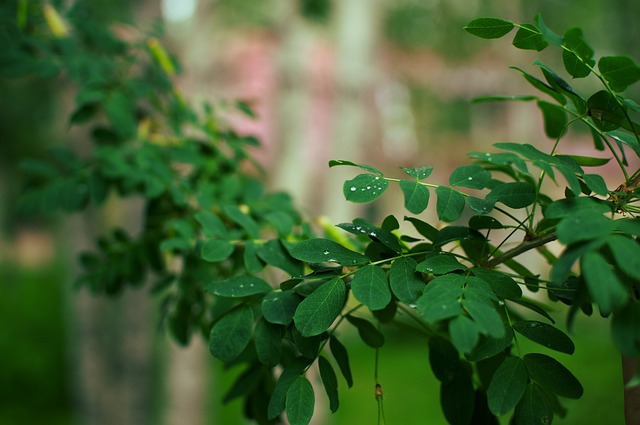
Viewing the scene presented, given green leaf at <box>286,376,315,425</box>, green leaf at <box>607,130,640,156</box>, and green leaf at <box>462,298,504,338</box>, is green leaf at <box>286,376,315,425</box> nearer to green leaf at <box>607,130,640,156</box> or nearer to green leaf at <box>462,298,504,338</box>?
green leaf at <box>462,298,504,338</box>

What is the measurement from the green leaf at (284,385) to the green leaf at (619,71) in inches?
16.8

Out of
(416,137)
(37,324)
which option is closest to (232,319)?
(37,324)

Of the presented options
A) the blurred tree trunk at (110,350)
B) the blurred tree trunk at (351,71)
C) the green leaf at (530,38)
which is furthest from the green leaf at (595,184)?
the blurred tree trunk at (351,71)

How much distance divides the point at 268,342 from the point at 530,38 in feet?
1.39

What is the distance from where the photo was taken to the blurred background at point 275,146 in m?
3.33

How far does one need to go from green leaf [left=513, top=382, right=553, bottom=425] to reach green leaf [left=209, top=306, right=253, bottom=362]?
287 mm

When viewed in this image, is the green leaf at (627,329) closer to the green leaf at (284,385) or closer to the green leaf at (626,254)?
the green leaf at (626,254)

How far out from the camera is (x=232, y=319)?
696mm

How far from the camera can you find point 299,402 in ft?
2.02

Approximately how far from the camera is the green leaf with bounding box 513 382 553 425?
0.58 meters

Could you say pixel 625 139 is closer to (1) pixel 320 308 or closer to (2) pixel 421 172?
(2) pixel 421 172

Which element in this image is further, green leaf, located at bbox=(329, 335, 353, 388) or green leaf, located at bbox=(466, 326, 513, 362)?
green leaf, located at bbox=(329, 335, 353, 388)

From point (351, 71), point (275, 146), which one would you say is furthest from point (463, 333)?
point (351, 71)

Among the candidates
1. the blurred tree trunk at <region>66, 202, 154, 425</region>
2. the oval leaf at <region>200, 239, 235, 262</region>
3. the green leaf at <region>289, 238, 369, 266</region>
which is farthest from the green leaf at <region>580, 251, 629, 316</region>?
the blurred tree trunk at <region>66, 202, 154, 425</region>
